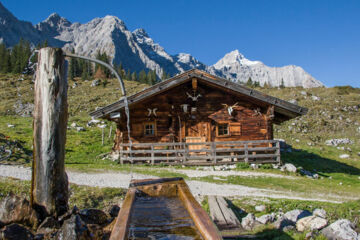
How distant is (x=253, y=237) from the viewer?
559 centimetres

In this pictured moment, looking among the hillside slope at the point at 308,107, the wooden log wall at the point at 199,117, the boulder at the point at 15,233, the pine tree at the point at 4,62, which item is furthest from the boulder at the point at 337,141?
the pine tree at the point at 4,62

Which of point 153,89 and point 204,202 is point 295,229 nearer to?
point 204,202

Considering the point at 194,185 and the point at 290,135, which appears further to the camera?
the point at 290,135

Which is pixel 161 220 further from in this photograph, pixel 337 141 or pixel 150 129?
pixel 337 141

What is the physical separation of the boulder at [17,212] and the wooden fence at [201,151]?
36.8 feet

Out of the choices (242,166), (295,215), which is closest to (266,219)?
(295,215)

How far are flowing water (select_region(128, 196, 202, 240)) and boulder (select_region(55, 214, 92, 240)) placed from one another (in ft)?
2.09

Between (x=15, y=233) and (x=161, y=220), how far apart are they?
220 cm

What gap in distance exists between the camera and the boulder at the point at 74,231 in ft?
12.3

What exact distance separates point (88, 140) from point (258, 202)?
59.0 ft

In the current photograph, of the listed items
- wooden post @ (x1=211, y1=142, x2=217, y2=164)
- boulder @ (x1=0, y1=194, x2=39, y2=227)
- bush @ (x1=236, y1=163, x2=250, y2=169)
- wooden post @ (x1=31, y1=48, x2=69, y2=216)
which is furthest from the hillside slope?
boulder @ (x1=0, y1=194, x2=39, y2=227)

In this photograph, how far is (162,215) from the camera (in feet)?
16.2

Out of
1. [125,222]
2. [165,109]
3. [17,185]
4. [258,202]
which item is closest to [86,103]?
[165,109]

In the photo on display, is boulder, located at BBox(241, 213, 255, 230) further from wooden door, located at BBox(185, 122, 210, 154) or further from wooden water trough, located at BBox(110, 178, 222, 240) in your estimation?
wooden door, located at BBox(185, 122, 210, 154)
